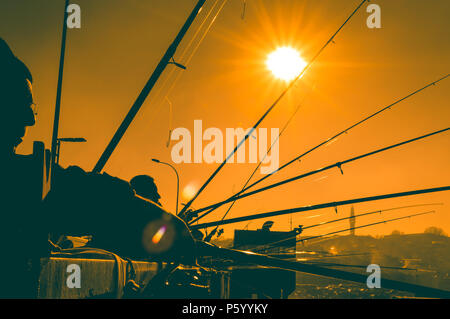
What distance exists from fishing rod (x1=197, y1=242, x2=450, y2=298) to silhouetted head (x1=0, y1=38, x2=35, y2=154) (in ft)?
2.87

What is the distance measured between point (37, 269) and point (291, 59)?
12.3 feet

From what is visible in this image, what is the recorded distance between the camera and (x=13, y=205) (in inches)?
52.9

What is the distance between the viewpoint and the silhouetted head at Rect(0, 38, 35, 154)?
1.58 meters

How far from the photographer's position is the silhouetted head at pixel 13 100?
5.17 ft

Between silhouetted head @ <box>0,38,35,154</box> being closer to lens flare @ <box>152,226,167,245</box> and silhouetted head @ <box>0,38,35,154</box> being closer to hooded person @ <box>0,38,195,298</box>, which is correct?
hooded person @ <box>0,38,195,298</box>

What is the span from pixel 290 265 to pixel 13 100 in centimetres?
124

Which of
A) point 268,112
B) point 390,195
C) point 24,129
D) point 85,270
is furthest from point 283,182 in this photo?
point 24,129

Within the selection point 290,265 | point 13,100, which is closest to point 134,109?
point 13,100

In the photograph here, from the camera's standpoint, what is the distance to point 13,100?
5.22 ft

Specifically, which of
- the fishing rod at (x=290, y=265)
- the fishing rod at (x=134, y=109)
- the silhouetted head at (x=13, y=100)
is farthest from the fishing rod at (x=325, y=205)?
the silhouetted head at (x=13, y=100)

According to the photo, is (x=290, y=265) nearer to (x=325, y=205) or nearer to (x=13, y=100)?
(x=13, y=100)

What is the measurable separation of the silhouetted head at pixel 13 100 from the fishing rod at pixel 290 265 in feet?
2.87

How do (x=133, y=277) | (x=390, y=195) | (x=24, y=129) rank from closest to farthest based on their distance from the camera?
(x=24, y=129), (x=133, y=277), (x=390, y=195)
